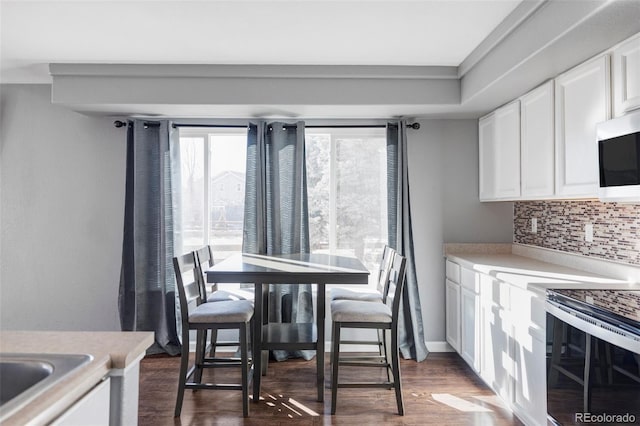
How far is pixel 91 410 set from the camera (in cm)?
104

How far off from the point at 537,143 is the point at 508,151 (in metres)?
0.46

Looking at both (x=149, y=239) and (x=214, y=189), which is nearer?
(x=149, y=239)

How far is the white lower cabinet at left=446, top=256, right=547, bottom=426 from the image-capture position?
7.16 feet

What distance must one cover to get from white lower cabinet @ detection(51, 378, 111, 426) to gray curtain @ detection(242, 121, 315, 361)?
247cm

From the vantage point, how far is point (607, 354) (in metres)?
1.58

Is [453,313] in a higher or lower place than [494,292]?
lower

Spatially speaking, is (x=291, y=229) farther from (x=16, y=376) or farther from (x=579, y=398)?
(x=16, y=376)

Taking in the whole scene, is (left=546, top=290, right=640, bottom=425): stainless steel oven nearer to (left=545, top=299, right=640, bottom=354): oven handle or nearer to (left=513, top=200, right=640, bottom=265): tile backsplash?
(left=545, top=299, right=640, bottom=354): oven handle

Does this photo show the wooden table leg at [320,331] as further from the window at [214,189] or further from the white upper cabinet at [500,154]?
the white upper cabinet at [500,154]

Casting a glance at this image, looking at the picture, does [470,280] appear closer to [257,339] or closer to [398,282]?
[398,282]

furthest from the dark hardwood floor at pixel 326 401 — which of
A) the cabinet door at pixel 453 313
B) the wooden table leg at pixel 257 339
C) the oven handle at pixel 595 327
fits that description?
the oven handle at pixel 595 327

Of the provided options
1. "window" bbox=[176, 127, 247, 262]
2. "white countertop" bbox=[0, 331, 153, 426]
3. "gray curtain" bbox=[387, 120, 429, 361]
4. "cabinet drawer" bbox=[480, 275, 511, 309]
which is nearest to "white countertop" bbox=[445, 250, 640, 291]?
"cabinet drawer" bbox=[480, 275, 511, 309]

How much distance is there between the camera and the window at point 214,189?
3834mm

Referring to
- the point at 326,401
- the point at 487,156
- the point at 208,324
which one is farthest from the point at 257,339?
the point at 487,156
